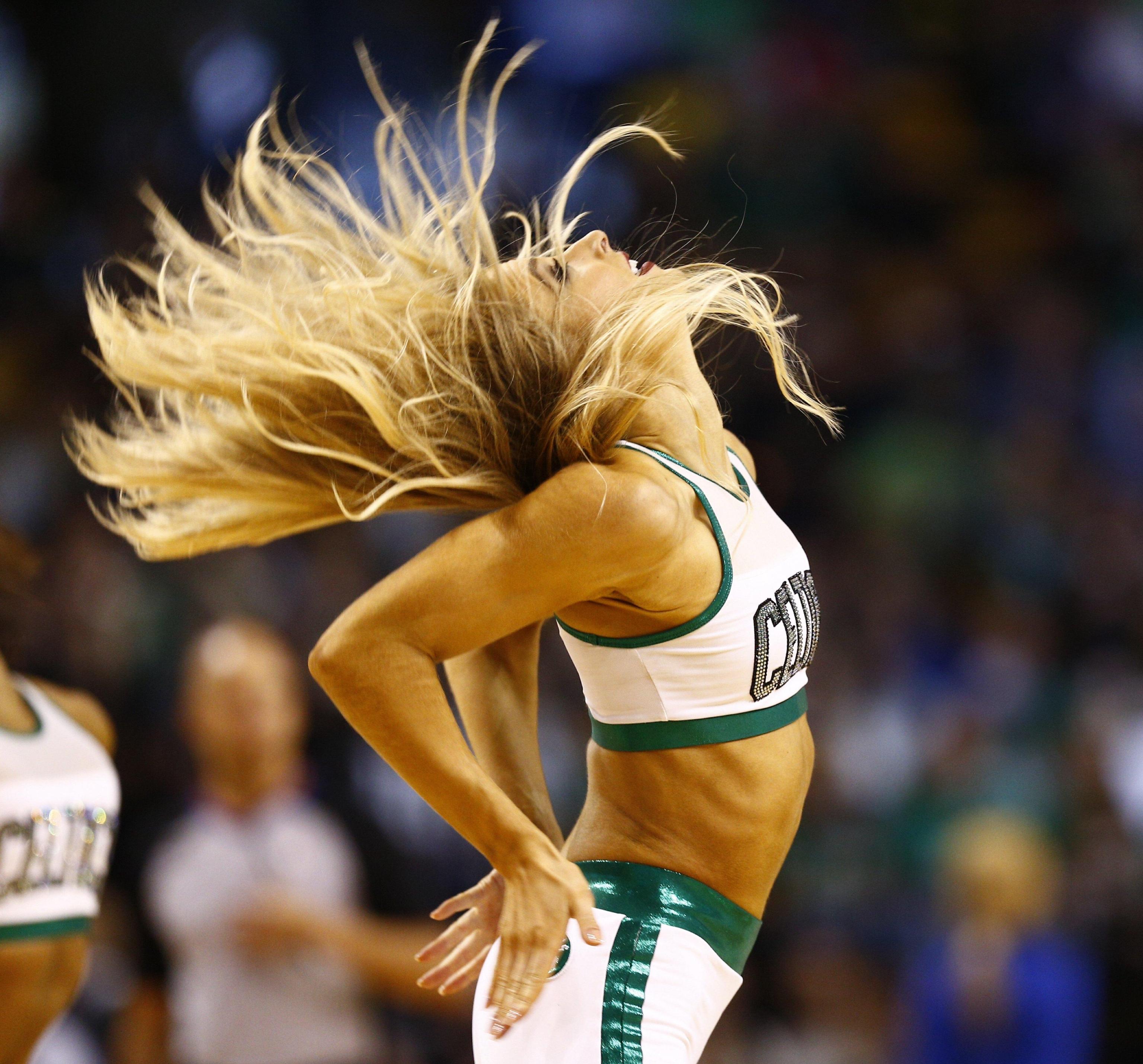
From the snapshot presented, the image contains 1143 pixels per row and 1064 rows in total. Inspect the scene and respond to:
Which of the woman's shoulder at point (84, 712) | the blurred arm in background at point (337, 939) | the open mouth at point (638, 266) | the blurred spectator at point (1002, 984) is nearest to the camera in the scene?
the open mouth at point (638, 266)

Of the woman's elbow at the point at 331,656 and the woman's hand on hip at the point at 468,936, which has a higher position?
the woman's elbow at the point at 331,656

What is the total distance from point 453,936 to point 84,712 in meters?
0.97

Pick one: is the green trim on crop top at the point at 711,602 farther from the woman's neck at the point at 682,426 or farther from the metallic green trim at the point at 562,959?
the metallic green trim at the point at 562,959

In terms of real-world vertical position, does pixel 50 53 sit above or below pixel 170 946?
above

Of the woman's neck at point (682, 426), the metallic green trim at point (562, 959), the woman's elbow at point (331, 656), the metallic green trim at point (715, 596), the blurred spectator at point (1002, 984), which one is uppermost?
the woman's elbow at point (331, 656)

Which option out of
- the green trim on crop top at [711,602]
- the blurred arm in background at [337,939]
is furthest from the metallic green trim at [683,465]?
the blurred arm in background at [337,939]

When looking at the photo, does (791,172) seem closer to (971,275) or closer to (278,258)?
(971,275)

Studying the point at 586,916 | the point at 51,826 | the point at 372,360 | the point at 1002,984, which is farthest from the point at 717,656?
the point at 1002,984

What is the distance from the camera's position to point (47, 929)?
2309mm

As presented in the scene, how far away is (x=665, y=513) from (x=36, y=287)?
645 cm

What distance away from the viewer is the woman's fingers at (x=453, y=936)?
1984mm

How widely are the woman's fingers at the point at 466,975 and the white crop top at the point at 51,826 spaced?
726 millimetres

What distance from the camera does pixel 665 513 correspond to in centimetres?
172

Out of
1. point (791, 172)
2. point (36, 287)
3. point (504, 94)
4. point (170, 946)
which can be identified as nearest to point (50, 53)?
point (36, 287)
